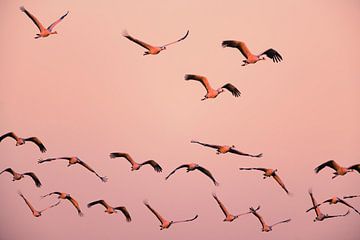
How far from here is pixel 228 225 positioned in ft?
5.43

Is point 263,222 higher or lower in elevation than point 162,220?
lower

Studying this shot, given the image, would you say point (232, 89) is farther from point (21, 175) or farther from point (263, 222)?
point (21, 175)

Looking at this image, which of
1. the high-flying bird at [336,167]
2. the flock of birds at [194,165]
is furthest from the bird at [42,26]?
the high-flying bird at [336,167]

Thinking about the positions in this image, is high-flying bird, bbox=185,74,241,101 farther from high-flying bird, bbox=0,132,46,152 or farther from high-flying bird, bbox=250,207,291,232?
high-flying bird, bbox=0,132,46,152

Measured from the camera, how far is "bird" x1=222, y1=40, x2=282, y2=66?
1.59 meters

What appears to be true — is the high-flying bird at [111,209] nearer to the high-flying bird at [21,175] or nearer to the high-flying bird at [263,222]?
the high-flying bird at [21,175]

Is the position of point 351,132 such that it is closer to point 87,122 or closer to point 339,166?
point 339,166

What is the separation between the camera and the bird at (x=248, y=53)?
159 centimetres

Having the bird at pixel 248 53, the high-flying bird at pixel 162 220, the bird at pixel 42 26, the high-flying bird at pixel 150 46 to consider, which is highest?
the bird at pixel 42 26

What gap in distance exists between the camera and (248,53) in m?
1.60

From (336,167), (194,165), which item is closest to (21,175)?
(194,165)

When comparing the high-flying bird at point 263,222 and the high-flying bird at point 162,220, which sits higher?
the high-flying bird at point 162,220

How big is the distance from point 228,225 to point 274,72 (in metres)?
0.67

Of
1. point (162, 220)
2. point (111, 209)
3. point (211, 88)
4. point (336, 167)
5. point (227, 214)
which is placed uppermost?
point (211, 88)
